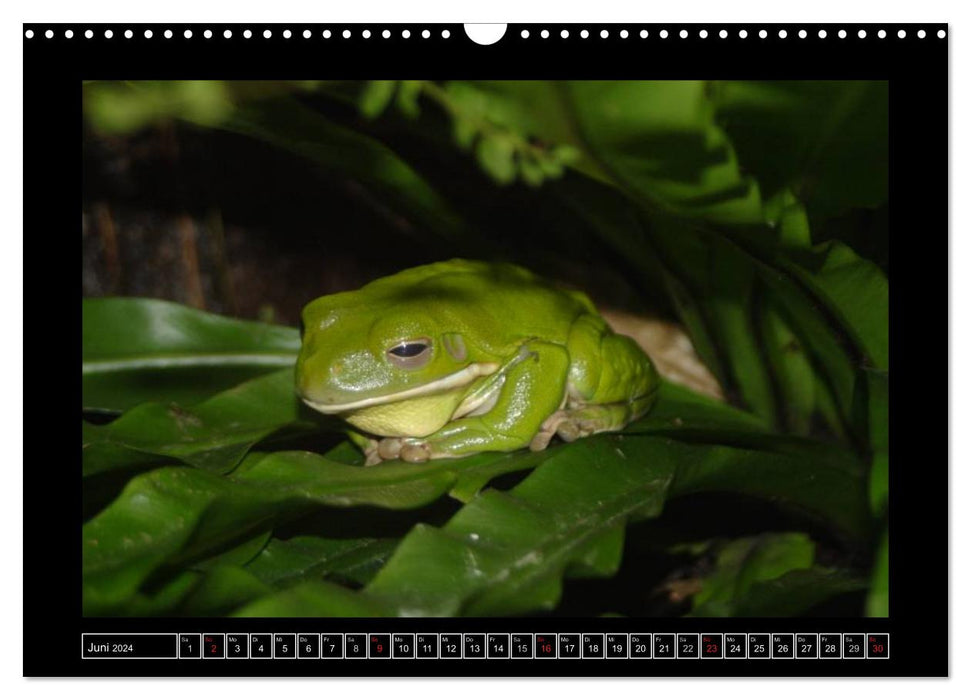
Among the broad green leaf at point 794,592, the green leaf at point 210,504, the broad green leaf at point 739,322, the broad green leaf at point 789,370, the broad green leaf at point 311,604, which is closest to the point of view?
the broad green leaf at point 311,604

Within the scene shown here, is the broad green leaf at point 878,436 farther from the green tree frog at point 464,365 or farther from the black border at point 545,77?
the green tree frog at point 464,365

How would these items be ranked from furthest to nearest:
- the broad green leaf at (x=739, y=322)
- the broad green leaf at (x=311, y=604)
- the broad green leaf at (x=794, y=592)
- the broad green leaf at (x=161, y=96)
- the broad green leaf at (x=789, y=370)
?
the broad green leaf at (x=789, y=370) → the broad green leaf at (x=739, y=322) → the broad green leaf at (x=794, y=592) → the broad green leaf at (x=161, y=96) → the broad green leaf at (x=311, y=604)

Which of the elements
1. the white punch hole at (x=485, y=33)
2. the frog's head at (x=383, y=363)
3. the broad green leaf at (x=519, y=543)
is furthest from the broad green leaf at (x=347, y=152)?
the broad green leaf at (x=519, y=543)

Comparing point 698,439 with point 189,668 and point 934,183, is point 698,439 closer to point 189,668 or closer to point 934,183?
point 934,183

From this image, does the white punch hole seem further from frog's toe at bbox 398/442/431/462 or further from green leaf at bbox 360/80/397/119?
frog's toe at bbox 398/442/431/462

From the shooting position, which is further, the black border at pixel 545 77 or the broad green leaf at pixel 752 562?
the broad green leaf at pixel 752 562

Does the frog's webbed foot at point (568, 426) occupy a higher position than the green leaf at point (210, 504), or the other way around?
the frog's webbed foot at point (568, 426)

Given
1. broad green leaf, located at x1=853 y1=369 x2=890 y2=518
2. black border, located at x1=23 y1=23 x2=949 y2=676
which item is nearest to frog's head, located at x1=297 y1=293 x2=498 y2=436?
black border, located at x1=23 y1=23 x2=949 y2=676

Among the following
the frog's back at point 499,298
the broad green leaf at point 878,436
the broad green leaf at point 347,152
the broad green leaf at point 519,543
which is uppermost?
the broad green leaf at point 347,152

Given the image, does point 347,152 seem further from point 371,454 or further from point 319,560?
point 319,560

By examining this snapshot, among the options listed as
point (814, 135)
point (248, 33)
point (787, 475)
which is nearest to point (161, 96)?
point (248, 33)
